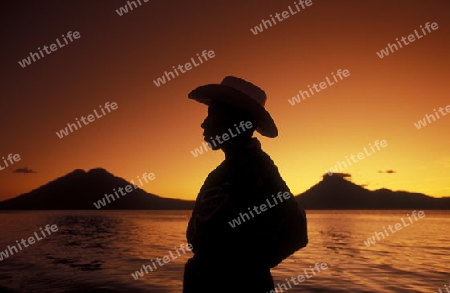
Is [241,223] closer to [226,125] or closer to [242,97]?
[226,125]

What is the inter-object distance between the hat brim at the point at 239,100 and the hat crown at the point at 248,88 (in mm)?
140

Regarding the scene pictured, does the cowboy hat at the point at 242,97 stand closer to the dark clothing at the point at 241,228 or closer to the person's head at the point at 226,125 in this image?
the person's head at the point at 226,125

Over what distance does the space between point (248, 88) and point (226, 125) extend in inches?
14.2

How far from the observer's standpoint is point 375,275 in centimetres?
2217

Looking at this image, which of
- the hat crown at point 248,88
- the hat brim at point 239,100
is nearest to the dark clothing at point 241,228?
the hat brim at point 239,100

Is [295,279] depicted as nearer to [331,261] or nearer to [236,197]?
[331,261]

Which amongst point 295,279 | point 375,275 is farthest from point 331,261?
point 295,279

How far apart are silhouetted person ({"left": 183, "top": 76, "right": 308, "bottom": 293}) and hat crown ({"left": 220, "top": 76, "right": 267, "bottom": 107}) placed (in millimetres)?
209

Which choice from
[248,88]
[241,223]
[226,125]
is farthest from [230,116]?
[241,223]

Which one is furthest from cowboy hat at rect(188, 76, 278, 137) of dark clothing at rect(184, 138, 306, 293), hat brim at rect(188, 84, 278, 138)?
dark clothing at rect(184, 138, 306, 293)

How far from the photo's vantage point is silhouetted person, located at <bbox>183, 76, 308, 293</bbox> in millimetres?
2152

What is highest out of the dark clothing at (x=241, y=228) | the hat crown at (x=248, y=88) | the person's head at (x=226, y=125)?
the hat crown at (x=248, y=88)

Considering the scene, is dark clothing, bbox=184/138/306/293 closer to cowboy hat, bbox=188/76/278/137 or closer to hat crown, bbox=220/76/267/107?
cowboy hat, bbox=188/76/278/137

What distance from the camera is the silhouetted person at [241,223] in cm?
215
